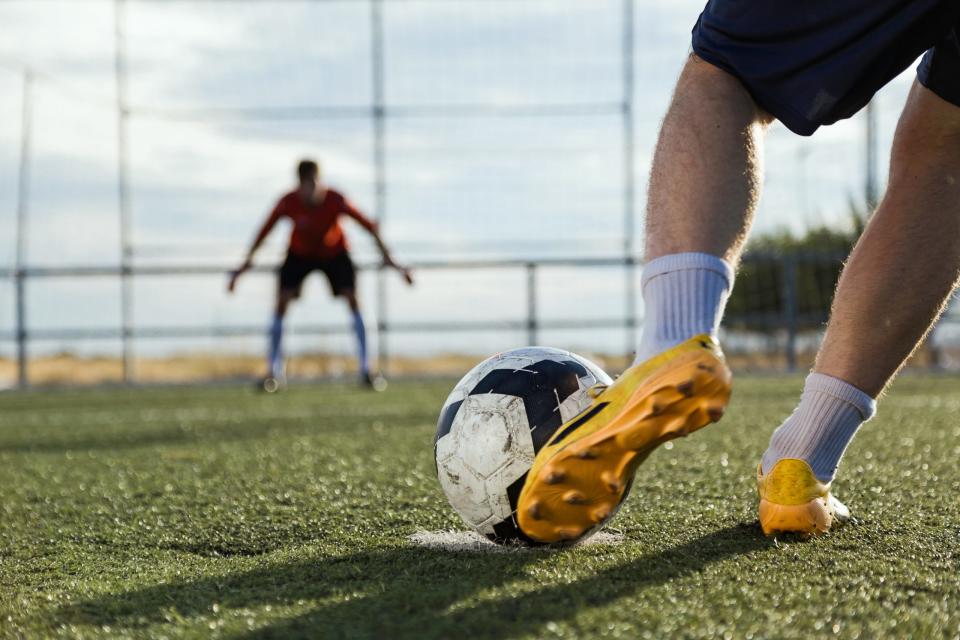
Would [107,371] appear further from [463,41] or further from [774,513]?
[774,513]

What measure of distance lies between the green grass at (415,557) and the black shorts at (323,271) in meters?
4.56

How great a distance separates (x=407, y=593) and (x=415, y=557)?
0.26 meters

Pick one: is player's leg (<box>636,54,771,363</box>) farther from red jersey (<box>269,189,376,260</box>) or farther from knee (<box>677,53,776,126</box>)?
red jersey (<box>269,189,376,260</box>)

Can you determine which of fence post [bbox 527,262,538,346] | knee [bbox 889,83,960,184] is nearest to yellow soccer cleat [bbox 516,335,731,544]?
knee [bbox 889,83,960,184]

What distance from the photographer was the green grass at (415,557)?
49.6 inches

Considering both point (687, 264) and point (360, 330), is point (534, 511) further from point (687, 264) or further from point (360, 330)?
point (360, 330)

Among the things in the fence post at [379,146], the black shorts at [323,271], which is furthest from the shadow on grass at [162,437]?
the fence post at [379,146]

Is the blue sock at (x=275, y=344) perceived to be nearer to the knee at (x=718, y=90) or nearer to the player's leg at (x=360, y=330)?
the player's leg at (x=360, y=330)

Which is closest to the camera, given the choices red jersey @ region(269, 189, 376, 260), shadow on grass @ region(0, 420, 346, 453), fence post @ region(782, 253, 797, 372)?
shadow on grass @ region(0, 420, 346, 453)

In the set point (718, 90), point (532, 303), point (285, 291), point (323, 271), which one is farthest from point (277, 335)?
point (718, 90)

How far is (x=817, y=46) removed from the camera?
1492mm

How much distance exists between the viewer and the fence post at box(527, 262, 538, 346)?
32.7 ft

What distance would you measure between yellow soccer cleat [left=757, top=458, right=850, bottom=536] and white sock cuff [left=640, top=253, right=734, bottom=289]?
18.5 inches

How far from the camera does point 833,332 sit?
1889 mm
